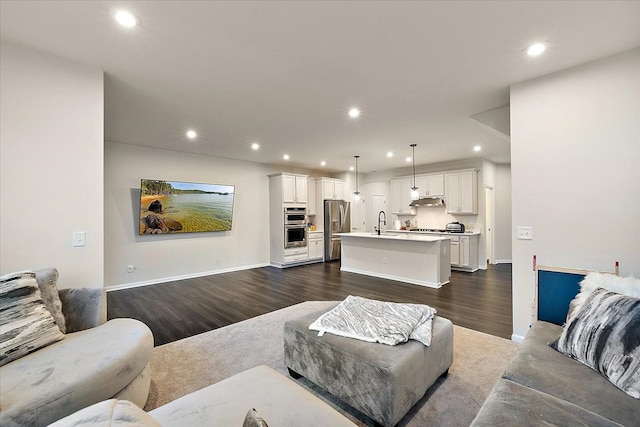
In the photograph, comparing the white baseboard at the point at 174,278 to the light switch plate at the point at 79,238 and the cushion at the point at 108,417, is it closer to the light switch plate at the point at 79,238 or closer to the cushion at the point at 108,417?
the light switch plate at the point at 79,238

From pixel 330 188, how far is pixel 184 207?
13.1 ft

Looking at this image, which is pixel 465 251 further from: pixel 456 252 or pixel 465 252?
pixel 456 252

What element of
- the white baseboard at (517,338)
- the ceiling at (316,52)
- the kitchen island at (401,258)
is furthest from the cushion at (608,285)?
the kitchen island at (401,258)

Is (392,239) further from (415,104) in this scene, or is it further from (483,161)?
(483,161)

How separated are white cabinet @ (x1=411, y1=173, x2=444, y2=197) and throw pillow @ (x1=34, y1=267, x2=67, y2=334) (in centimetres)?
729

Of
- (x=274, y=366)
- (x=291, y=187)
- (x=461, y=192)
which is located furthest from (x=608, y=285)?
(x=291, y=187)

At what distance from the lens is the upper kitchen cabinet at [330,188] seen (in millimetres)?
7980

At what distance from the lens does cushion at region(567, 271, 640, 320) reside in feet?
5.63

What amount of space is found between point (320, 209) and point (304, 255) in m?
1.44

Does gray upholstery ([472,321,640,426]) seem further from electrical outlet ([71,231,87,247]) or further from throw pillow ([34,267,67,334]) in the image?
electrical outlet ([71,231,87,247])

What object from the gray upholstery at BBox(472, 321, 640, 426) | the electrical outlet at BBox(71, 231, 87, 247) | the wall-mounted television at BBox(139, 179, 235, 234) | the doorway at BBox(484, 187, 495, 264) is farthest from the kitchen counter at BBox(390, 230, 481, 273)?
the electrical outlet at BBox(71, 231, 87, 247)

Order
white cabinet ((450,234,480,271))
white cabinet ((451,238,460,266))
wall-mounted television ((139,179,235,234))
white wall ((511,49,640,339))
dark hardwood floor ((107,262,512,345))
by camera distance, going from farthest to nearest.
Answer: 1. white cabinet ((451,238,460,266))
2. white cabinet ((450,234,480,271))
3. wall-mounted television ((139,179,235,234))
4. dark hardwood floor ((107,262,512,345))
5. white wall ((511,49,640,339))

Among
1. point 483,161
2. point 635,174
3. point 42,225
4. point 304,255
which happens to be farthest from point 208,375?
point 483,161

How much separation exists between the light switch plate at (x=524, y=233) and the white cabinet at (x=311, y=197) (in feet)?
18.4
